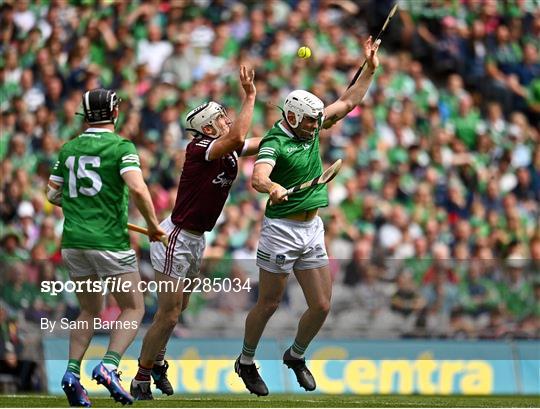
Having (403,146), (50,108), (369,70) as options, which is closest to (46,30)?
(50,108)

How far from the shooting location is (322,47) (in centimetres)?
2303

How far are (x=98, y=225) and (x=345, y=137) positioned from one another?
32.2ft

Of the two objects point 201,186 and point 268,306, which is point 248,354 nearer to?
point 268,306

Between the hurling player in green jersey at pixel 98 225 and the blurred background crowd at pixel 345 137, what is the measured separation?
498cm

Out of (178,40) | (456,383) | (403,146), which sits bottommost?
(456,383)

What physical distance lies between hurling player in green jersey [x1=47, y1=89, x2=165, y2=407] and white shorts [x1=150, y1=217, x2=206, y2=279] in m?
0.87

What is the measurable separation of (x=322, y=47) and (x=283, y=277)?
33.0ft

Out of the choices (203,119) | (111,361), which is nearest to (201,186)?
(203,119)

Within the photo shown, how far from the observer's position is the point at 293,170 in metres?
13.4

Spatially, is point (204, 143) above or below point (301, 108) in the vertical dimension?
below

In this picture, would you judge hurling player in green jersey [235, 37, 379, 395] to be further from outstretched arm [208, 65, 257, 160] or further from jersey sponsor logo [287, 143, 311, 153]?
outstretched arm [208, 65, 257, 160]

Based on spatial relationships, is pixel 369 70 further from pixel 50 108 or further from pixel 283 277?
pixel 50 108

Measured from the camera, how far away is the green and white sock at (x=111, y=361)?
483 inches

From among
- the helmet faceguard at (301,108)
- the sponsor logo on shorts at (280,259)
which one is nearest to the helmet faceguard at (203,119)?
the helmet faceguard at (301,108)
